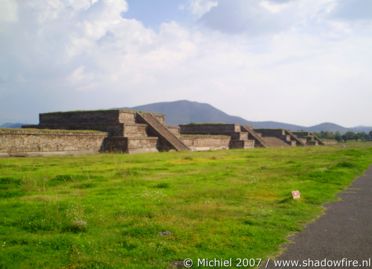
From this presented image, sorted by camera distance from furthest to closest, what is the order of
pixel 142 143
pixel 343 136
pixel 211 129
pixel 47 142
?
1. pixel 343 136
2. pixel 211 129
3. pixel 142 143
4. pixel 47 142

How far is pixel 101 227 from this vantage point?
8555mm

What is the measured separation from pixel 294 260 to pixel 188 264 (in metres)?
1.69

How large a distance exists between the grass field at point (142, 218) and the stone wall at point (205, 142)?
27.8 metres

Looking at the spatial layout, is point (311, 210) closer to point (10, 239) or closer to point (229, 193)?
point (229, 193)

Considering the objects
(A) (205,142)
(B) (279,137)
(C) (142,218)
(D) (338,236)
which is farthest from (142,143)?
(B) (279,137)

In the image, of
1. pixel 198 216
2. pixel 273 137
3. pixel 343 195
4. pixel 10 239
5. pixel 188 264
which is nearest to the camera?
pixel 188 264

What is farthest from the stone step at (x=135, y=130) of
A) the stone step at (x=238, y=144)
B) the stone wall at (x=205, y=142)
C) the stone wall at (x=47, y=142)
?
the stone step at (x=238, y=144)

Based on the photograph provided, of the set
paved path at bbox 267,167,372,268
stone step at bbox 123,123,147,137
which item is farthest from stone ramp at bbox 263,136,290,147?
paved path at bbox 267,167,372,268

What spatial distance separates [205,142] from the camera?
47.8 meters

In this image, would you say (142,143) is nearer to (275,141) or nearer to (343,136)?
(275,141)

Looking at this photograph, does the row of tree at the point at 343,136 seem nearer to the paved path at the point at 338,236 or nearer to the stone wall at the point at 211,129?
the stone wall at the point at 211,129

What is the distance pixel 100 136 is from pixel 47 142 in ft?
18.4

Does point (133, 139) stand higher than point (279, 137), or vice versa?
point (133, 139)

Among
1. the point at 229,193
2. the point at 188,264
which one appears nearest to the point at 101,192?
the point at 229,193
